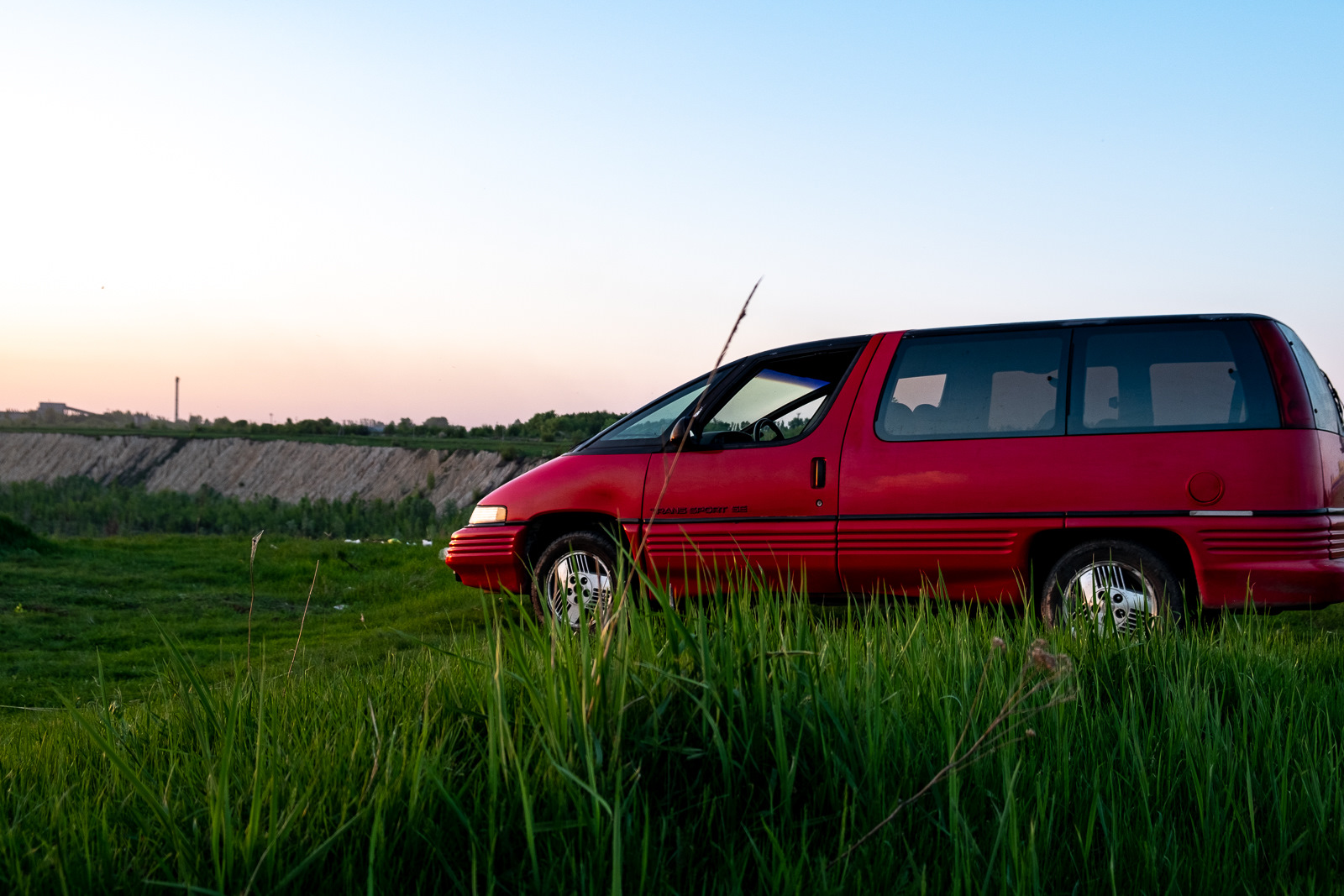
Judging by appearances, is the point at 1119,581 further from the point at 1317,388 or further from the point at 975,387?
the point at 1317,388

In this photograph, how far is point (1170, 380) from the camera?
229 inches

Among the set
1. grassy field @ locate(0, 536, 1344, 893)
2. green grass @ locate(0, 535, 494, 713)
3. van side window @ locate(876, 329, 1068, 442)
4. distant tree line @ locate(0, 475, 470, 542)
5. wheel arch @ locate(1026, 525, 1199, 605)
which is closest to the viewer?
grassy field @ locate(0, 536, 1344, 893)

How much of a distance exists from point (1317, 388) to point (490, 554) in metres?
5.26

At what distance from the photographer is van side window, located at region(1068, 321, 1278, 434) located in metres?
5.61

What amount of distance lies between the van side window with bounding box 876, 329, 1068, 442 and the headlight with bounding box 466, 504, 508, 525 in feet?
8.93

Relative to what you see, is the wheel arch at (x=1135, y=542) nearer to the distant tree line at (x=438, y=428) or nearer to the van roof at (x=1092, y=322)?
the van roof at (x=1092, y=322)

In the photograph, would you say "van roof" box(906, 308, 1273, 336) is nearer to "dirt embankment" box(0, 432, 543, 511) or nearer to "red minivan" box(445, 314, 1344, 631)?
"red minivan" box(445, 314, 1344, 631)

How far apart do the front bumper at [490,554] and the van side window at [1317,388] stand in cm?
481

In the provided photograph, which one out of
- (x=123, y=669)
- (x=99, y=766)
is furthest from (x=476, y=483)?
(x=99, y=766)

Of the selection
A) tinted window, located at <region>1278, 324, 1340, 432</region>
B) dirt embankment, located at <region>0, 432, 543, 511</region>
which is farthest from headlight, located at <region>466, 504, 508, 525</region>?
dirt embankment, located at <region>0, 432, 543, 511</region>

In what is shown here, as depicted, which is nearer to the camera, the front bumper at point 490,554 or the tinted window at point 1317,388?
the tinted window at point 1317,388

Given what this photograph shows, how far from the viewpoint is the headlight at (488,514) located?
24.4 ft

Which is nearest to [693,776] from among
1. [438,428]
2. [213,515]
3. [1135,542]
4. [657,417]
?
[1135,542]

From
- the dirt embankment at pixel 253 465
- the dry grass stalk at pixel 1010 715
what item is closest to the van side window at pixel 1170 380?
the dry grass stalk at pixel 1010 715
